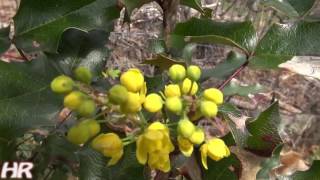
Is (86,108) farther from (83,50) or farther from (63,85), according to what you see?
(83,50)

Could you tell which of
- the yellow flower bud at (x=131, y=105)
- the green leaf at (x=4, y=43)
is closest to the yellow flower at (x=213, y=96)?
the yellow flower bud at (x=131, y=105)

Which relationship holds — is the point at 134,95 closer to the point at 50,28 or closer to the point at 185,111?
the point at 185,111

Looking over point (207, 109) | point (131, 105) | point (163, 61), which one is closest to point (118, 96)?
point (131, 105)

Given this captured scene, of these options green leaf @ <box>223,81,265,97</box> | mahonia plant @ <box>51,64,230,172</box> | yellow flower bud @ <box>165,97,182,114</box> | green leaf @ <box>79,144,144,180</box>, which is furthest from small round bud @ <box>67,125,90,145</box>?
green leaf @ <box>223,81,265,97</box>

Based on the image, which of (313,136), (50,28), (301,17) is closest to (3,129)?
(50,28)

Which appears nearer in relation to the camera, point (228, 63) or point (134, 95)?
point (134, 95)
